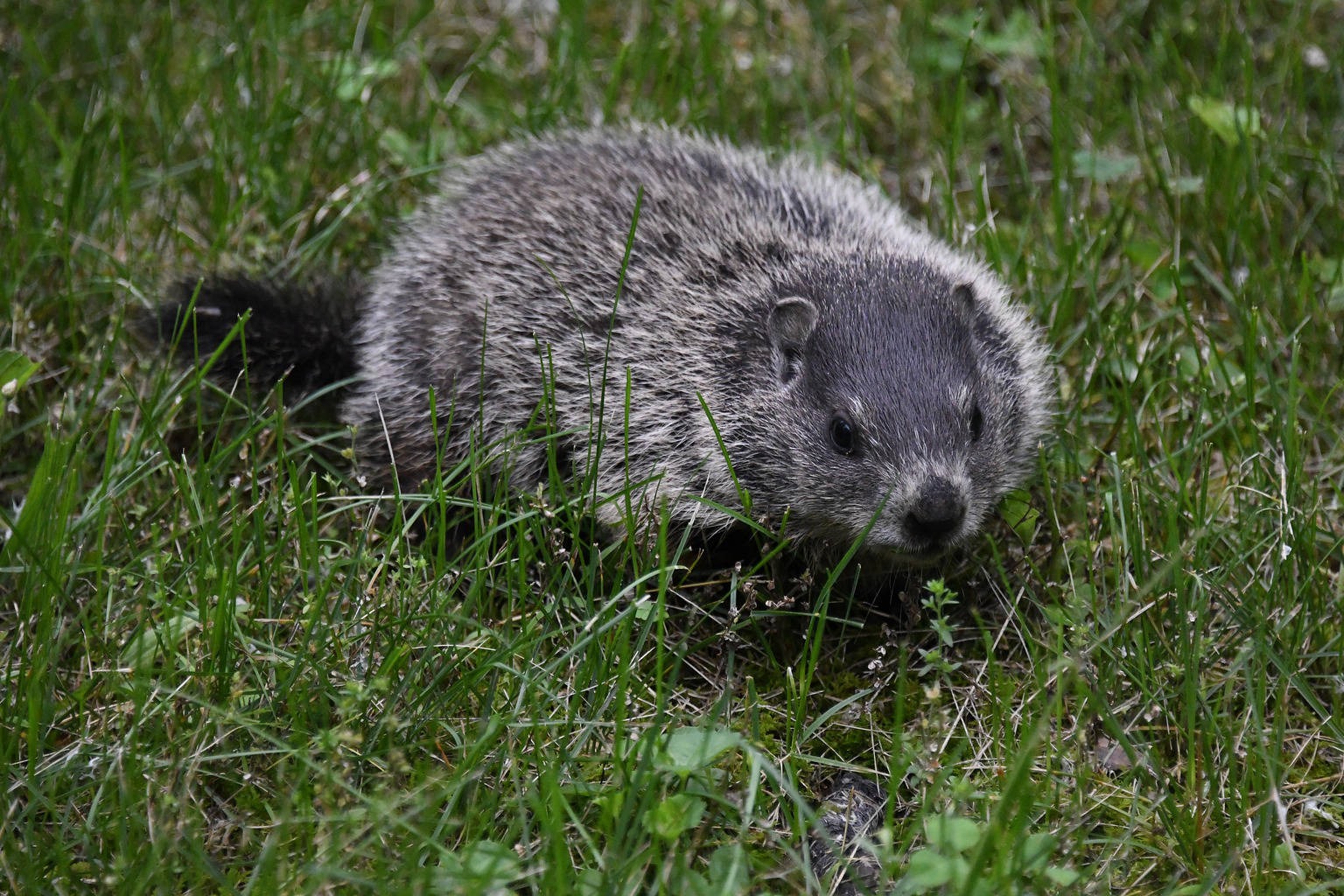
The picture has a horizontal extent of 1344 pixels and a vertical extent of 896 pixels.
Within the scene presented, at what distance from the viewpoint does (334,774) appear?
320cm

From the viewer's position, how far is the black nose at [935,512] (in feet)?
13.0

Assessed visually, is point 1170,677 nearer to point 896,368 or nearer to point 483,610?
point 896,368

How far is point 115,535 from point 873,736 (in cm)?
267

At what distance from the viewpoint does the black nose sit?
3.96 m

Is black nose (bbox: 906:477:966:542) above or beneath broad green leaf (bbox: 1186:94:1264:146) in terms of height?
beneath

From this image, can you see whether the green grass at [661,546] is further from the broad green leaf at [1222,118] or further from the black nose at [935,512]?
the black nose at [935,512]

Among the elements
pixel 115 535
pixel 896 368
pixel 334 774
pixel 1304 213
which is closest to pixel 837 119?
pixel 1304 213

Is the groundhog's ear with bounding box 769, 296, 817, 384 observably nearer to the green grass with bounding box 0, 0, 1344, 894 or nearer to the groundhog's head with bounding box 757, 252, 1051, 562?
the groundhog's head with bounding box 757, 252, 1051, 562

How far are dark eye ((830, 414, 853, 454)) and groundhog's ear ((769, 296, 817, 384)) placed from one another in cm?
28

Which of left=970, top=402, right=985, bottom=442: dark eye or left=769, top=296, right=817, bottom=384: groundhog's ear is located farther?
left=769, top=296, right=817, bottom=384: groundhog's ear

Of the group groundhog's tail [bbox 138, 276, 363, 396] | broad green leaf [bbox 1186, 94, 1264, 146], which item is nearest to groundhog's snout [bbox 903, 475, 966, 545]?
groundhog's tail [bbox 138, 276, 363, 396]

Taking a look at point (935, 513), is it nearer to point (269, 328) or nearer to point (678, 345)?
point (678, 345)

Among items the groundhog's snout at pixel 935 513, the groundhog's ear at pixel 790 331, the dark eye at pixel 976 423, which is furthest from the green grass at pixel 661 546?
the groundhog's ear at pixel 790 331

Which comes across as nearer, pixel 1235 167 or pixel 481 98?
pixel 1235 167
